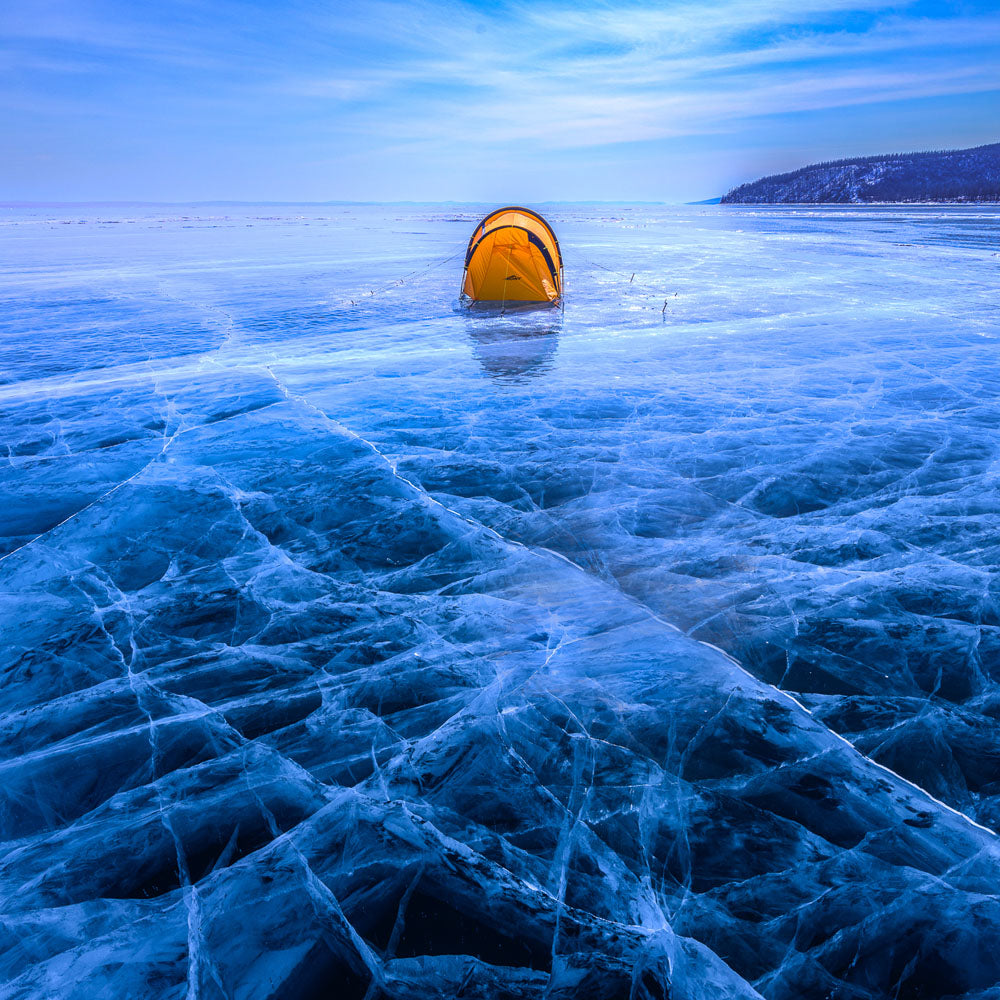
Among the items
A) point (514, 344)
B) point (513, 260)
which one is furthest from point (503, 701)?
point (513, 260)

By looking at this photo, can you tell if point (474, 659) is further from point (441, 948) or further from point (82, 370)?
point (82, 370)

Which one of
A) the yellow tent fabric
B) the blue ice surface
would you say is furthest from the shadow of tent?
the blue ice surface

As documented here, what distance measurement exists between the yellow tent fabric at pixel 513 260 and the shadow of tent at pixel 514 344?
3.80 feet

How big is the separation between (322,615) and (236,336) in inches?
418

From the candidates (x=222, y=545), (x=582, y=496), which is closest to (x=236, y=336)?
(x=222, y=545)

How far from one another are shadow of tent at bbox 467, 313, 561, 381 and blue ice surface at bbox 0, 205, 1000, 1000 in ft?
7.81

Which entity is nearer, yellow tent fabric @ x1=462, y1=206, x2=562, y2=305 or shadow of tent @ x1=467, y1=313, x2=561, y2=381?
shadow of tent @ x1=467, y1=313, x2=561, y2=381

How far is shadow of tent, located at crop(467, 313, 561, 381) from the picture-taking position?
10094mm

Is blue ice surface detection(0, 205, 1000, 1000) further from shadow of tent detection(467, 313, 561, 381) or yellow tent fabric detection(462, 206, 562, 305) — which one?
yellow tent fabric detection(462, 206, 562, 305)

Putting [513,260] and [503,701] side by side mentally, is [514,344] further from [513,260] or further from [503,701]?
[503,701]

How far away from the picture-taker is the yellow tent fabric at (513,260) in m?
14.1

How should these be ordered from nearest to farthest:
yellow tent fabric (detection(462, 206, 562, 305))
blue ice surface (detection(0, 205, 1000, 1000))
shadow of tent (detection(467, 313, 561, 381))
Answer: blue ice surface (detection(0, 205, 1000, 1000)) < shadow of tent (detection(467, 313, 561, 381)) < yellow tent fabric (detection(462, 206, 562, 305))

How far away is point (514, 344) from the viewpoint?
466 inches

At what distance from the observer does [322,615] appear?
13.0 ft
